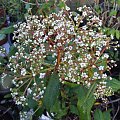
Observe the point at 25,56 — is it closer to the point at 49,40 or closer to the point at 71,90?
the point at 49,40

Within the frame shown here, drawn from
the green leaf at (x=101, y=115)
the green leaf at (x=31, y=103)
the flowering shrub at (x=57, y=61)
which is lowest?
the green leaf at (x=101, y=115)

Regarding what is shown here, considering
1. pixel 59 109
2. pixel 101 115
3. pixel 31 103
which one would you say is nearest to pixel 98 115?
pixel 101 115

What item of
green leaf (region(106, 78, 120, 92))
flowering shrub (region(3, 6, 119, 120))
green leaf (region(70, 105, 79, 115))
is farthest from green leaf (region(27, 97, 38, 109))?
green leaf (region(106, 78, 120, 92))

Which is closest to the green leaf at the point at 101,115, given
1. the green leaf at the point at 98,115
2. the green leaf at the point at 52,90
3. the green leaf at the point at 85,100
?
the green leaf at the point at 98,115

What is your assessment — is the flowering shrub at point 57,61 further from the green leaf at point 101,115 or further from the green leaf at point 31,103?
the green leaf at point 101,115

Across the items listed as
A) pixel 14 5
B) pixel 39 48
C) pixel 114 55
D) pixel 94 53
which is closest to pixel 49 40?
pixel 39 48

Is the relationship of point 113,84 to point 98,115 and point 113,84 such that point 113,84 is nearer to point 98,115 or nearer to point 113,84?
point 113,84

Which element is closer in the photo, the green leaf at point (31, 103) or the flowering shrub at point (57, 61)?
the flowering shrub at point (57, 61)
